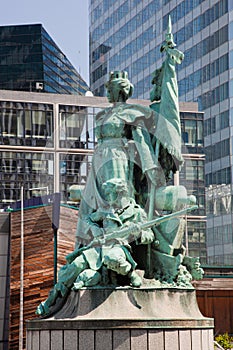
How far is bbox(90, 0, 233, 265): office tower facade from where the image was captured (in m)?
71.8

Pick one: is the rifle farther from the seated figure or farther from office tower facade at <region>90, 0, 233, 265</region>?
office tower facade at <region>90, 0, 233, 265</region>

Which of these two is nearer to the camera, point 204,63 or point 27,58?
point 204,63

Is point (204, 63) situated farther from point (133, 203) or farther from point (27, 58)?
point (133, 203)

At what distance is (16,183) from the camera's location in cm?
6362

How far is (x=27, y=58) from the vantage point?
10900 cm

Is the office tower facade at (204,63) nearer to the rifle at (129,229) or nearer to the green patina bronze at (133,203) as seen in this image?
the green patina bronze at (133,203)

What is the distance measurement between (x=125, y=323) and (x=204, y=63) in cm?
6070

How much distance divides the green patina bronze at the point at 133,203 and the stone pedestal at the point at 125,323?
349mm

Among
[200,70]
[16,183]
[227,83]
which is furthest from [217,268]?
[200,70]

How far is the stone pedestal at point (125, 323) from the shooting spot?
17594 mm

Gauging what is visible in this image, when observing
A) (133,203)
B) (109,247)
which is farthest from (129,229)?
(133,203)

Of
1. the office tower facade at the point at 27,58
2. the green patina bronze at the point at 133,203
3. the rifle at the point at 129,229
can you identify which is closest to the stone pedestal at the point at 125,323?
the green patina bronze at the point at 133,203

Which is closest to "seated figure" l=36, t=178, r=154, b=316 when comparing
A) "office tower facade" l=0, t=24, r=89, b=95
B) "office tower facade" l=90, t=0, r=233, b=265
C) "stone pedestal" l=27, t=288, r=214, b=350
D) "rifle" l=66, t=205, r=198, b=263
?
"rifle" l=66, t=205, r=198, b=263

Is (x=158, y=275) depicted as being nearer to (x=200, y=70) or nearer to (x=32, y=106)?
(x=32, y=106)
